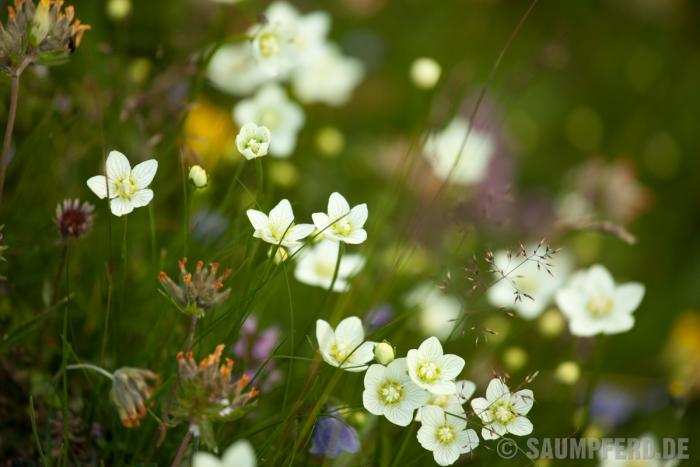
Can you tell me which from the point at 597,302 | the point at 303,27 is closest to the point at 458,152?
the point at 303,27

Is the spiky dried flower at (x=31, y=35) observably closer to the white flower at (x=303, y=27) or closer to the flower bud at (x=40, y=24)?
the flower bud at (x=40, y=24)

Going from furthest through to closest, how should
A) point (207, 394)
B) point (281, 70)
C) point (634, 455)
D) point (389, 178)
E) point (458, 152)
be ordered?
1. point (389, 178)
2. point (458, 152)
3. point (281, 70)
4. point (634, 455)
5. point (207, 394)

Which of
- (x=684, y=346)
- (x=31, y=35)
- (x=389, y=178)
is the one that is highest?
(x=31, y=35)

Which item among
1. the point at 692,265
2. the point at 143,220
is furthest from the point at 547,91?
the point at 143,220

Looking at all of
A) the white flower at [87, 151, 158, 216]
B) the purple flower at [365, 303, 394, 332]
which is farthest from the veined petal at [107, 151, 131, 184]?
the purple flower at [365, 303, 394, 332]

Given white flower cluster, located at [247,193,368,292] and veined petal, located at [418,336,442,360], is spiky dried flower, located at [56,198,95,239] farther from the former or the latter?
veined petal, located at [418,336,442,360]

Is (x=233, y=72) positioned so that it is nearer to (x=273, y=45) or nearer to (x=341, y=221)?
(x=273, y=45)

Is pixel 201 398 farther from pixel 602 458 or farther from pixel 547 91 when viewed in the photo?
pixel 547 91
